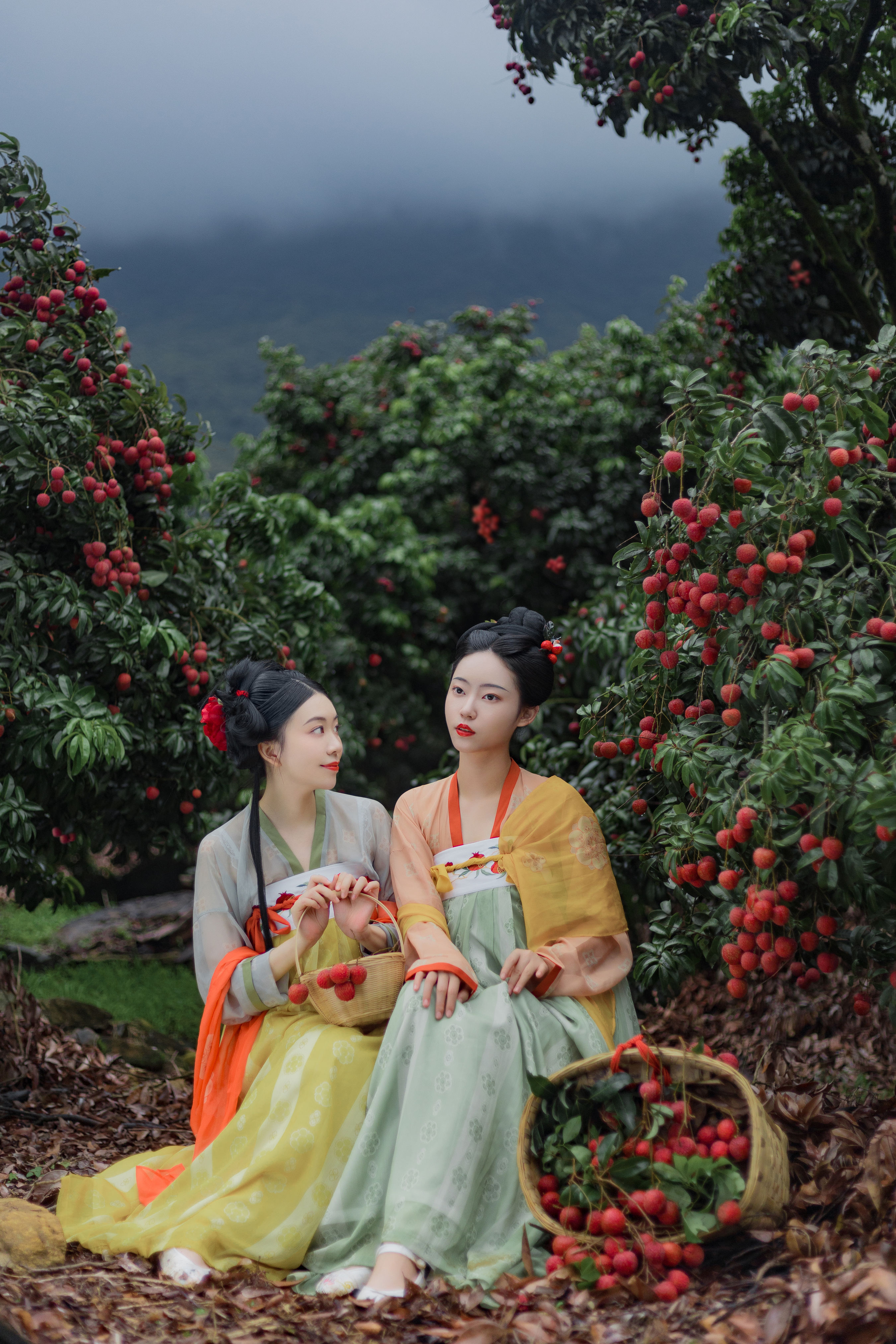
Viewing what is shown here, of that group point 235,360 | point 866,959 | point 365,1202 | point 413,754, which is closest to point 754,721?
point 866,959

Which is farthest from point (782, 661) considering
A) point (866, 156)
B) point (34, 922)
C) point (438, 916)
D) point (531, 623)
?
point (34, 922)

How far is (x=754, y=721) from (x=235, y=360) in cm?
2510

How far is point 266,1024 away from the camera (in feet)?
9.53

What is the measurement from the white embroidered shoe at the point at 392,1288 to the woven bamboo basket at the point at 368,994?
0.52 meters

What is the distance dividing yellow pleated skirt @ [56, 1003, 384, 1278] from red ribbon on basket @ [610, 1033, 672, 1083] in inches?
25.9

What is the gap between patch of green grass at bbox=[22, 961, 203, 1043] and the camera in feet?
18.9

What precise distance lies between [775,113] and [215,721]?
441 centimetres

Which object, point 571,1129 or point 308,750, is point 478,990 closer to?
point 571,1129

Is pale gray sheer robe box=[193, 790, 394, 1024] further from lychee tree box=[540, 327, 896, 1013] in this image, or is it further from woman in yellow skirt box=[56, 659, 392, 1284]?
lychee tree box=[540, 327, 896, 1013]

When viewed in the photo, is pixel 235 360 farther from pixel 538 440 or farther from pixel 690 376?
pixel 690 376

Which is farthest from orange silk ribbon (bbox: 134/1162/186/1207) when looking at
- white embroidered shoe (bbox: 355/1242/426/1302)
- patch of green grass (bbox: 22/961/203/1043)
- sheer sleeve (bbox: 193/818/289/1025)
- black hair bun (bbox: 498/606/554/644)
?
patch of green grass (bbox: 22/961/203/1043)

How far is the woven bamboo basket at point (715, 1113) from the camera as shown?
84.4 inches

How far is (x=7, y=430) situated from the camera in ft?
11.5

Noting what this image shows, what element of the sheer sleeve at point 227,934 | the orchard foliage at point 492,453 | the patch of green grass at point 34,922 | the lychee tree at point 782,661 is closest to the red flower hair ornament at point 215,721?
the sheer sleeve at point 227,934
